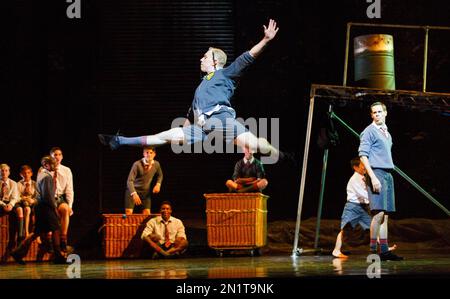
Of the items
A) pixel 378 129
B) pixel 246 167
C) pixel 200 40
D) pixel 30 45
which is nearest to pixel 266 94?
pixel 200 40

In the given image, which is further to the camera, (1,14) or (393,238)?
(1,14)

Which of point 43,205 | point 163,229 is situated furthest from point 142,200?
point 43,205

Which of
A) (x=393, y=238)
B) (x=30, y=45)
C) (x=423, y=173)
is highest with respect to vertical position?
(x=30, y=45)

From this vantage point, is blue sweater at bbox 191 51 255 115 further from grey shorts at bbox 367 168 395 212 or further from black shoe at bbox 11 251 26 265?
black shoe at bbox 11 251 26 265

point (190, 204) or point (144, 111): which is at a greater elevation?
point (144, 111)

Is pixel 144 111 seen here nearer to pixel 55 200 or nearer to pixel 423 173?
pixel 55 200

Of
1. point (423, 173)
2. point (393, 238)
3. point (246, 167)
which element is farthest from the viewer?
point (423, 173)

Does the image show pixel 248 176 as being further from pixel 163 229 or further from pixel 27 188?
pixel 27 188

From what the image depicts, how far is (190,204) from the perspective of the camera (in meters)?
14.9

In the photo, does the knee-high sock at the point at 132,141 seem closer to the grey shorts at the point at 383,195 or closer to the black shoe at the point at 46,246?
the grey shorts at the point at 383,195

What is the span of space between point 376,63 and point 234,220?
338cm

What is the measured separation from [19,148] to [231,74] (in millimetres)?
6732

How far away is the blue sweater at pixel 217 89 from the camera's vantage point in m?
9.30

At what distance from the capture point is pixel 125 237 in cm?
1307
